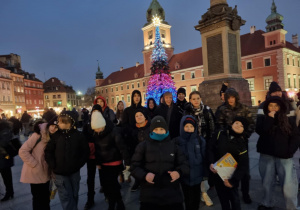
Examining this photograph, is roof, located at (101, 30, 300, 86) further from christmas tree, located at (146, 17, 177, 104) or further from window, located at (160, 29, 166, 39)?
christmas tree, located at (146, 17, 177, 104)

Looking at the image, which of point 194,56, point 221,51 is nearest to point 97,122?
point 221,51

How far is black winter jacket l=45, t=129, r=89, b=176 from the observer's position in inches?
134

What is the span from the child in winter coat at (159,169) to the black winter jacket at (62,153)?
1.14 m

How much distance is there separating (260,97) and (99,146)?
130 ft

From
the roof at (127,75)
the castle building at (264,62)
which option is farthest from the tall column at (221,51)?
the roof at (127,75)

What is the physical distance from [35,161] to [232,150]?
3.01m

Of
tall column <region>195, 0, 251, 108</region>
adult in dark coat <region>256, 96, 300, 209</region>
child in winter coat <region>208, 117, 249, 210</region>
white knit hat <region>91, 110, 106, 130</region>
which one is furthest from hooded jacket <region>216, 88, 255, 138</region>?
tall column <region>195, 0, 251, 108</region>

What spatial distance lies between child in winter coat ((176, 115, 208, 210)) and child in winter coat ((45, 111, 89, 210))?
5.38 ft

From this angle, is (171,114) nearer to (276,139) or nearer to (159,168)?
(276,139)

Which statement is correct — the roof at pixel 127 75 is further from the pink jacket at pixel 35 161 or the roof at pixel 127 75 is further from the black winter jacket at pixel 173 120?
the pink jacket at pixel 35 161

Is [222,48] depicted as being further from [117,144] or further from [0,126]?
[0,126]

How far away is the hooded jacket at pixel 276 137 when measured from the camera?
334 cm

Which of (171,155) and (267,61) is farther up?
(267,61)

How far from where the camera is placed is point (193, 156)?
11.1 ft
